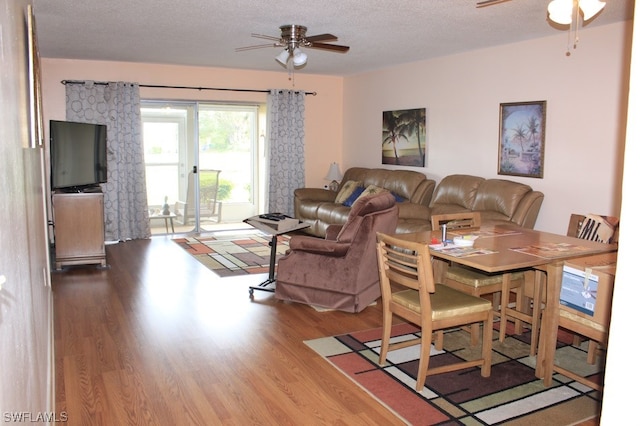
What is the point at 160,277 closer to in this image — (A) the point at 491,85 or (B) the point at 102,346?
(B) the point at 102,346

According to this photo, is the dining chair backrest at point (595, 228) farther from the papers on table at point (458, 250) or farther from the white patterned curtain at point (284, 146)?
the white patterned curtain at point (284, 146)

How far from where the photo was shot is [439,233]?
12.6 ft

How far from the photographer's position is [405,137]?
24.2ft

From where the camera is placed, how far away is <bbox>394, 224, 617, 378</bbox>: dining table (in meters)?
3.04

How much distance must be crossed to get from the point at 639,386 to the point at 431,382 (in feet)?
7.97

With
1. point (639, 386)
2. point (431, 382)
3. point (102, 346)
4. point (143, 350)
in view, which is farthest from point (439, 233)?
point (639, 386)

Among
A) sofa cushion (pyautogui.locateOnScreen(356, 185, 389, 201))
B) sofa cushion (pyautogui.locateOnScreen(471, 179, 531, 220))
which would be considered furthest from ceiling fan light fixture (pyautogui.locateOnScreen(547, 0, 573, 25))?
sofa cushion (pyautogui.locateOnScreen(356, 185, 389, 201))

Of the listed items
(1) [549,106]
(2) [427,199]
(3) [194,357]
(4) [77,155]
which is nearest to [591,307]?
(3) [194,357]

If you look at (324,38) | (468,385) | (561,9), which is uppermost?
(324,38)

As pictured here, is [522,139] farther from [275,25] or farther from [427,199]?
[275,25]

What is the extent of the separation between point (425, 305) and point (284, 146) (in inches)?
227

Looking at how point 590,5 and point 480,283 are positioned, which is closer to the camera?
point 590,5

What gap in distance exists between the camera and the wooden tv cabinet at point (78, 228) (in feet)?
19.0

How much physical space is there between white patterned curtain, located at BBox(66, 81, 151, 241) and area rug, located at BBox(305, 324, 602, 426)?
15.2 feet
